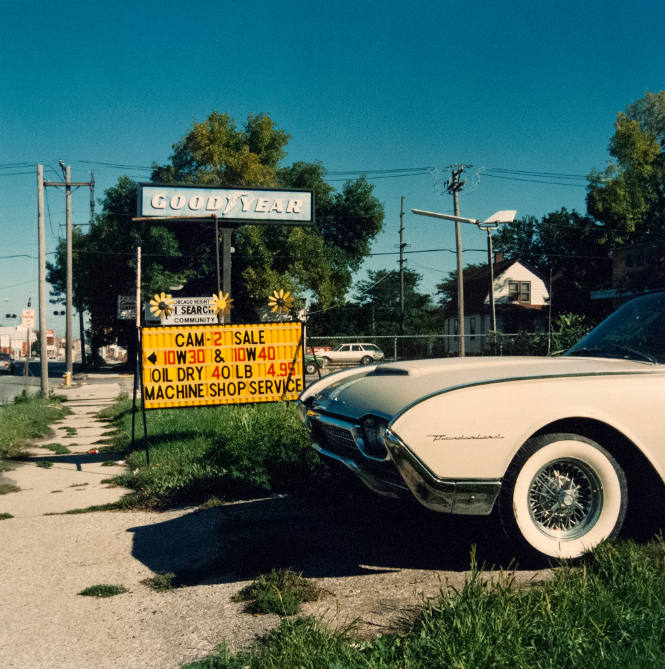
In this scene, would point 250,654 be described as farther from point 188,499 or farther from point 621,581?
point 188,499

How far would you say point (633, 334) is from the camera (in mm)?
4336

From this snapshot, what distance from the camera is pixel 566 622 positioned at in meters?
2.65

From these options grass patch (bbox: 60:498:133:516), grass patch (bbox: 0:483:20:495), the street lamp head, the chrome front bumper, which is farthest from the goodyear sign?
the street lamp head

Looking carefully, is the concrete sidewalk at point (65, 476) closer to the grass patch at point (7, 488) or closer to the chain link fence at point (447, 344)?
the grass patch at point (7, 488)

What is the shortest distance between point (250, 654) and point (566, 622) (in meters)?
1.29

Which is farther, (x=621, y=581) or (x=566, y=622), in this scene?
(x=621, y=581)

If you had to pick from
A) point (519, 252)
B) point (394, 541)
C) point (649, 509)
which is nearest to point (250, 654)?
point (394, 541)

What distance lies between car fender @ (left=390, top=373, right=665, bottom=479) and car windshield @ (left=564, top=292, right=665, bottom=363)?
0.52 m

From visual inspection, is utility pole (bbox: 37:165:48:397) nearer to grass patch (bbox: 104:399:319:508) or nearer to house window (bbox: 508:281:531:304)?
grass patch (bbox: 104:399:319:508)

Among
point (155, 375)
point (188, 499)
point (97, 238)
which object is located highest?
point (97, 238)

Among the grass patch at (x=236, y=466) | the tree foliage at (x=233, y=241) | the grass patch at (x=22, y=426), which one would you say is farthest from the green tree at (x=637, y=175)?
the grass patch at (x=236, y=466)

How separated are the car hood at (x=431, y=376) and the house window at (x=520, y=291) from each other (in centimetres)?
5064

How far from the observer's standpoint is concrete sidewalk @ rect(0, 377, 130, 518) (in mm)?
6176

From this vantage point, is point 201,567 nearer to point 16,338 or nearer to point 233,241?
point 233,241
